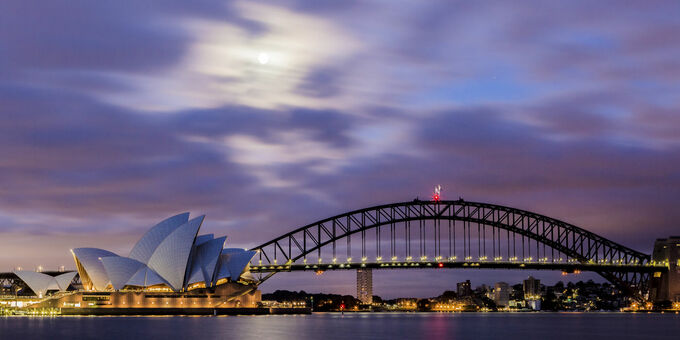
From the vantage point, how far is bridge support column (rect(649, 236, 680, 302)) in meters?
173

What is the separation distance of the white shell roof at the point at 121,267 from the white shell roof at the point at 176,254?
2.82 meters

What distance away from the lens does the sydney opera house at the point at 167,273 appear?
467 ft

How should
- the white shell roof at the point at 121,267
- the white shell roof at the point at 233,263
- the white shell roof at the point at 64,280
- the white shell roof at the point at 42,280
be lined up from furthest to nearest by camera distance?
the white shell roof at the point at 42,280, the white shell roof at the point at 64,280, the white shell roof at the point at 233,263, the white shell roof at the point at 121,267

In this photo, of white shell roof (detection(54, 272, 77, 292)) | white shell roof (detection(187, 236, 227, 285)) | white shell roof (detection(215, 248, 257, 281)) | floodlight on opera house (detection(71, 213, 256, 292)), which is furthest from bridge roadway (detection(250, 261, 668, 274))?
Result: white shell roof (detection(54, 272, 77, 292))

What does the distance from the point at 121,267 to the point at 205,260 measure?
47.0 ft

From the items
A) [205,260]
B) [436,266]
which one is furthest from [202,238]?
[436,266]

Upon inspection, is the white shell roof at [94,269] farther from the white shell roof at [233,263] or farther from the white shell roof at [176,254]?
the white shell roof at [233,263]

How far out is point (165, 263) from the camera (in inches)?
5630

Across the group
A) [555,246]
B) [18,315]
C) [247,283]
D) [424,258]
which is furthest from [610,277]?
[18,315]

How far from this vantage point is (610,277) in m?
172

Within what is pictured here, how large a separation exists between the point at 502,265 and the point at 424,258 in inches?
600

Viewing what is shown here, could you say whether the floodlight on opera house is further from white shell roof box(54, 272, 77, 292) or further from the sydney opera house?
white shell roof box(54, 272, 77, 292)

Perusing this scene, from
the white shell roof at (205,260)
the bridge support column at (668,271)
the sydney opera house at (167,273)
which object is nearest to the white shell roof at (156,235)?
the sydney opera house at (167,273)

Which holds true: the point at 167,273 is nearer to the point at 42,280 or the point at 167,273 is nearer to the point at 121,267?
the point at 121,267
